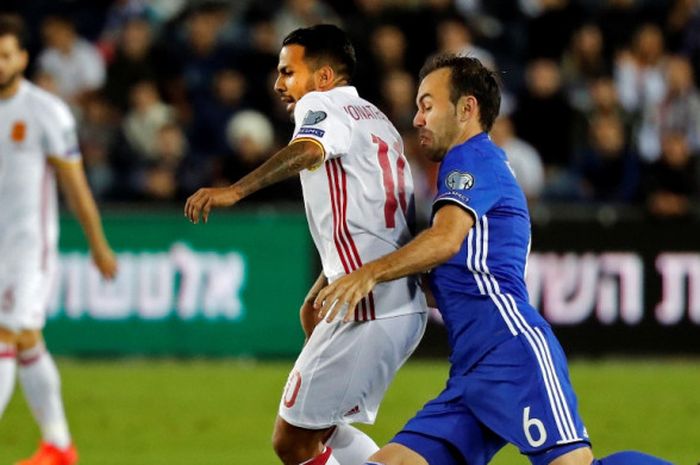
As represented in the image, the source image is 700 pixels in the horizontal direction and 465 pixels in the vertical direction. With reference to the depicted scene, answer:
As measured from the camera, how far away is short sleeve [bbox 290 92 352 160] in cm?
591

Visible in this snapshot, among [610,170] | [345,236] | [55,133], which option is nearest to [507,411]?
[345,236]

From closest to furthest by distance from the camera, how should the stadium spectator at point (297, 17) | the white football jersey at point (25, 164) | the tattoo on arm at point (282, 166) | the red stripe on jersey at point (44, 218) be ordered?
1. the tattoo on arm at point (282, 166)
2. the white football jersey at point (25, 164)
3. the red stripe on jersey at point (44, 218)
4. the stadium spectator at point (297, 17)

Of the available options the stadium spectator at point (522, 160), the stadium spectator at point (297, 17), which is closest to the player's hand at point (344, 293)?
the stadium spectator at point (522, 160)

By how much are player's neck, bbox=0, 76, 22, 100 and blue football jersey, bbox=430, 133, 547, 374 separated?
3420 millimetres

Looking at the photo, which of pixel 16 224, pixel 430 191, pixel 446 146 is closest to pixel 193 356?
pixel 430 191

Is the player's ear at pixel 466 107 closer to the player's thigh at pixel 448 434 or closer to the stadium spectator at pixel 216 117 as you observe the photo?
the player's thigh at pixel 448 434

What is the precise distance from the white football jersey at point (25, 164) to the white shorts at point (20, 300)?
28mm

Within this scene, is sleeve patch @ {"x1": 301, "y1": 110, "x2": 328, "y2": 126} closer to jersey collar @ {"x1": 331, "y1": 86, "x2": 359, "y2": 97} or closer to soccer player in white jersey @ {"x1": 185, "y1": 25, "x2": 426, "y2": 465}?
soccer player in white jersey @ {"x1": 185, "y1": 25, "x2": 426, "y2": 465}

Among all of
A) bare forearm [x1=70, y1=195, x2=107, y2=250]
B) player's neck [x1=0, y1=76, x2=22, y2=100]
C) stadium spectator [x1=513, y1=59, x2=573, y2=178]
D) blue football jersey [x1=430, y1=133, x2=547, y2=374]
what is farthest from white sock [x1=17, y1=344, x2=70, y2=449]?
stadium spectator [x1=513, y1=59, x2=573, y2=178]

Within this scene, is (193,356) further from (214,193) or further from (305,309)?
(214,193)

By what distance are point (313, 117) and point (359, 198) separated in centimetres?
43

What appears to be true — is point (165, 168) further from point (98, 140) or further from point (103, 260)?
point (103, 260)

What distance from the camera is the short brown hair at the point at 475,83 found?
5.93m

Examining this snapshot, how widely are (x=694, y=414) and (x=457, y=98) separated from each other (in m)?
5.86
